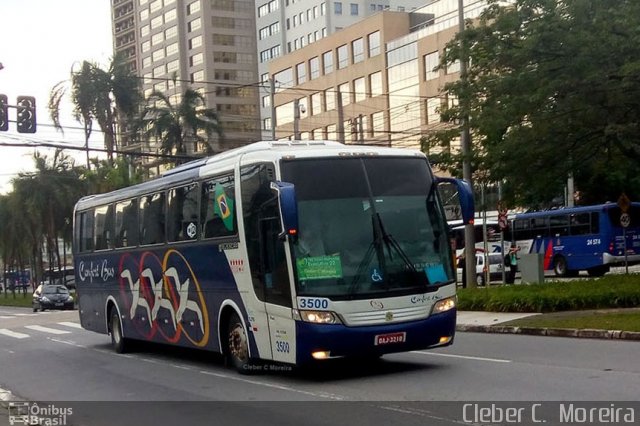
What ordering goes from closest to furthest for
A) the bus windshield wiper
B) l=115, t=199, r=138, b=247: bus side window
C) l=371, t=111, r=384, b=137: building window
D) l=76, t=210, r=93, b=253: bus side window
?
the bus windshield wiper, l=115, t=199, r=138, b=247: bus side window, l=76, t=210, r=93, b=253: bus side window, l=371, t=111, r=384, b=137: building window

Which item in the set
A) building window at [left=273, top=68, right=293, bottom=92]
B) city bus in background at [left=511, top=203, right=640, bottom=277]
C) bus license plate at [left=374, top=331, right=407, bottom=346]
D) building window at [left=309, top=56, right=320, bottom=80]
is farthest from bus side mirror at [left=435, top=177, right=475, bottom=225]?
building window at [left=273, top=68, right=293, bottom=92]

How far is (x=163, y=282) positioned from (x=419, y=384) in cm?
644

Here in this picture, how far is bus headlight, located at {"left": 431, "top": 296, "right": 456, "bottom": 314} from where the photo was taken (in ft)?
41.7

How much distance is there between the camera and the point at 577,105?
24188 mm

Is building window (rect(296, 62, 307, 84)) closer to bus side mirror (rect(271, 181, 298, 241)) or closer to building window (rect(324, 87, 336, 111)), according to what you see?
building window (rect(324, 87, 336, 111))

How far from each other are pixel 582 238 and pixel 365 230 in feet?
114

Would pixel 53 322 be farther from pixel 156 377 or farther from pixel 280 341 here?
pixel 280 341

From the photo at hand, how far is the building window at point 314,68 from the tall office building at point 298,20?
176 inches

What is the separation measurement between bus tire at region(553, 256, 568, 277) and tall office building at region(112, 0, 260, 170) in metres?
65.6

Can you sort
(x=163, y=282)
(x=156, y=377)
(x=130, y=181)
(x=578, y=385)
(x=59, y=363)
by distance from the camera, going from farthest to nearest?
(x=130, y=181) < (x=59, y=363) < (x=163, y=282) < (x=156, y=377) < (x=578, y=385)

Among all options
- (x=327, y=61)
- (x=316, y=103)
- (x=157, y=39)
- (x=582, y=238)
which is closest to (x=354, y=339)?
(x=582, y=238)

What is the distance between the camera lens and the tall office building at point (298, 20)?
311ft

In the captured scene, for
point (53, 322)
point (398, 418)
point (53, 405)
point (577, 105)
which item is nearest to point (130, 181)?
point (53, 322)

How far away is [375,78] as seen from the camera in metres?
74.1
